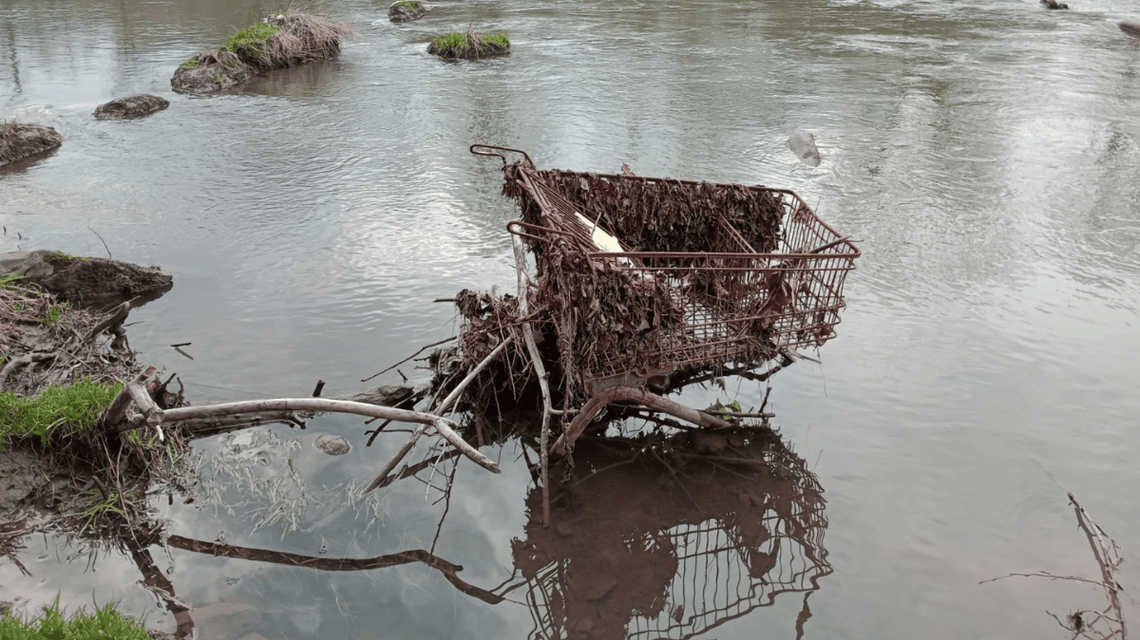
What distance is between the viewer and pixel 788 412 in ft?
18.7

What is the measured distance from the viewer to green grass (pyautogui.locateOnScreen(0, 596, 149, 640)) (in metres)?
3.46

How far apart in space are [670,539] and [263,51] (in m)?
12.2

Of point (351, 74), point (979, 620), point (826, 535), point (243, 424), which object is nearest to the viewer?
point (979, 620)

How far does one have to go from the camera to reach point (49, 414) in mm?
4660

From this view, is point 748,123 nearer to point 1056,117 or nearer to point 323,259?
point 1056,117

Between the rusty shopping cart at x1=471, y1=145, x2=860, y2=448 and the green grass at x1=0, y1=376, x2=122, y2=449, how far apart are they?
2631 millimetres

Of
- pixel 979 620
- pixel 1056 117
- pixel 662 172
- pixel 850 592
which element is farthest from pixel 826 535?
pixel 1056 117

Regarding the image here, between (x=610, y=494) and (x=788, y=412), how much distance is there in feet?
5.02

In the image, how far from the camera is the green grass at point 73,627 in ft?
11.3

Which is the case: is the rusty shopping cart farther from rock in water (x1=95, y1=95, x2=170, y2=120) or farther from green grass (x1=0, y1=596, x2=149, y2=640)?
rock in water (x1=95, y1=95, x2=170, y2=120)

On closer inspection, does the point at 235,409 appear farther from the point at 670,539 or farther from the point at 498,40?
the point at 498,40

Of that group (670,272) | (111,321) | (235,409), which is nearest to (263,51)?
(111,321)

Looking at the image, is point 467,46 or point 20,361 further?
→ point 467,46

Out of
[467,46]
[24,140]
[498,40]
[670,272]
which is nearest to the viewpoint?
[670,272]
